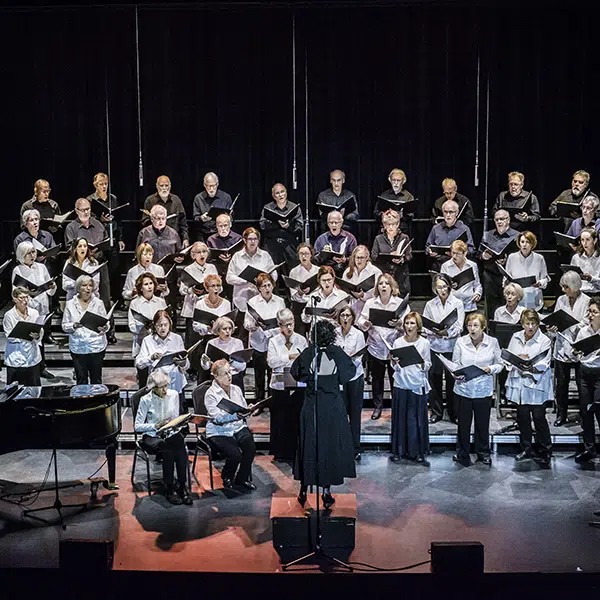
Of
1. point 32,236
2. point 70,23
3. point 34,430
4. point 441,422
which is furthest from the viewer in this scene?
point 70,23

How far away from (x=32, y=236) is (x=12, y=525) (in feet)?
12.5

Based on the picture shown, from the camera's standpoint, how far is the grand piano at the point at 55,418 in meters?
8.04

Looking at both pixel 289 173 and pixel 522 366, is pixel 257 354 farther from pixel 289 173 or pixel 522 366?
pixel 289 173

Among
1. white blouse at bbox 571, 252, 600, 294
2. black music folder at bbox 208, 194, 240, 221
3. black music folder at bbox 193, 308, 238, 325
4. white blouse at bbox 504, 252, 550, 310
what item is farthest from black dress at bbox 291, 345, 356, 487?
black music folder at bbox 208, 194, 240, 221

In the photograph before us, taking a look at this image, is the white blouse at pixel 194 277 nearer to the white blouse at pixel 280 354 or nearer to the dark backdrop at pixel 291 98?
the white blouse at pixel 280 354

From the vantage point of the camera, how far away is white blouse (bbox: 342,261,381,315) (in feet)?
33.5

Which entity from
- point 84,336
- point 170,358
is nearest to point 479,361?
point 170,358

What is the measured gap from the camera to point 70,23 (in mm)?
12648

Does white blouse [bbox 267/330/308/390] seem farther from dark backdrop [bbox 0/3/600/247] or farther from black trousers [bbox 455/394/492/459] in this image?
dark backdrop [bbox 0/3/600/247]

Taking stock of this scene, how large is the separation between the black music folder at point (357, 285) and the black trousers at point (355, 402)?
2.95 ft

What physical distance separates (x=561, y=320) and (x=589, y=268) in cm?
139

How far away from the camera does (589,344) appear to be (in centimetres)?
912

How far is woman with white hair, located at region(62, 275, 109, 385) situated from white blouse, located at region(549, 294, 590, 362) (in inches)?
154

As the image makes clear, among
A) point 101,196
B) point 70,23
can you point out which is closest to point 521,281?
point 101,196
